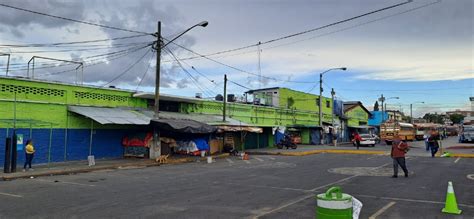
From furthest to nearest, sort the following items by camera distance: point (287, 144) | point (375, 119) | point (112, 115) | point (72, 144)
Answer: point (375, 119) → point (287, 144) → point (112, 115) → point (72, 144)

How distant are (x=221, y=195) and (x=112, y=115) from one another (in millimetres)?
14450

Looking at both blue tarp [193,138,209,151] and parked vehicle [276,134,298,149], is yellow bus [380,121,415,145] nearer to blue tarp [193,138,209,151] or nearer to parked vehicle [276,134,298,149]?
parked vehicle [276,134,298,149]

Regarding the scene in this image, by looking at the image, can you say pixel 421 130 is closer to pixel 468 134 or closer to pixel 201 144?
pixel 468 134

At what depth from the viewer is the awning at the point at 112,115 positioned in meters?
23.2

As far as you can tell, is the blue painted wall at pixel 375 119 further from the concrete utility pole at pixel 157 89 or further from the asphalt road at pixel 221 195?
the asphalt road at pixel 221 195

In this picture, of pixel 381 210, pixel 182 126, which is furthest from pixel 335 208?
pixel 182 126

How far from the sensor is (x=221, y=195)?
12.1m

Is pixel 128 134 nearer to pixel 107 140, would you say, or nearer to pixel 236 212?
pixel 107 140

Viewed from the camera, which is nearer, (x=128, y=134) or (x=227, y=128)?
(x=128, y=134)

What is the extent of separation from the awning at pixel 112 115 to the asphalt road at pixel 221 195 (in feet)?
18.6

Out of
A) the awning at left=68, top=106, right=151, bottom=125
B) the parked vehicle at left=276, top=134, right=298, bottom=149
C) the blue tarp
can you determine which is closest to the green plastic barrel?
the awning at left=68, top=106, right=151, bottom=125

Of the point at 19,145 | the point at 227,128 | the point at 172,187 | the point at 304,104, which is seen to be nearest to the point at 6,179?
the point at 19,145

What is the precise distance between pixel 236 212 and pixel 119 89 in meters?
19.9

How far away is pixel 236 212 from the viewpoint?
953 cm
